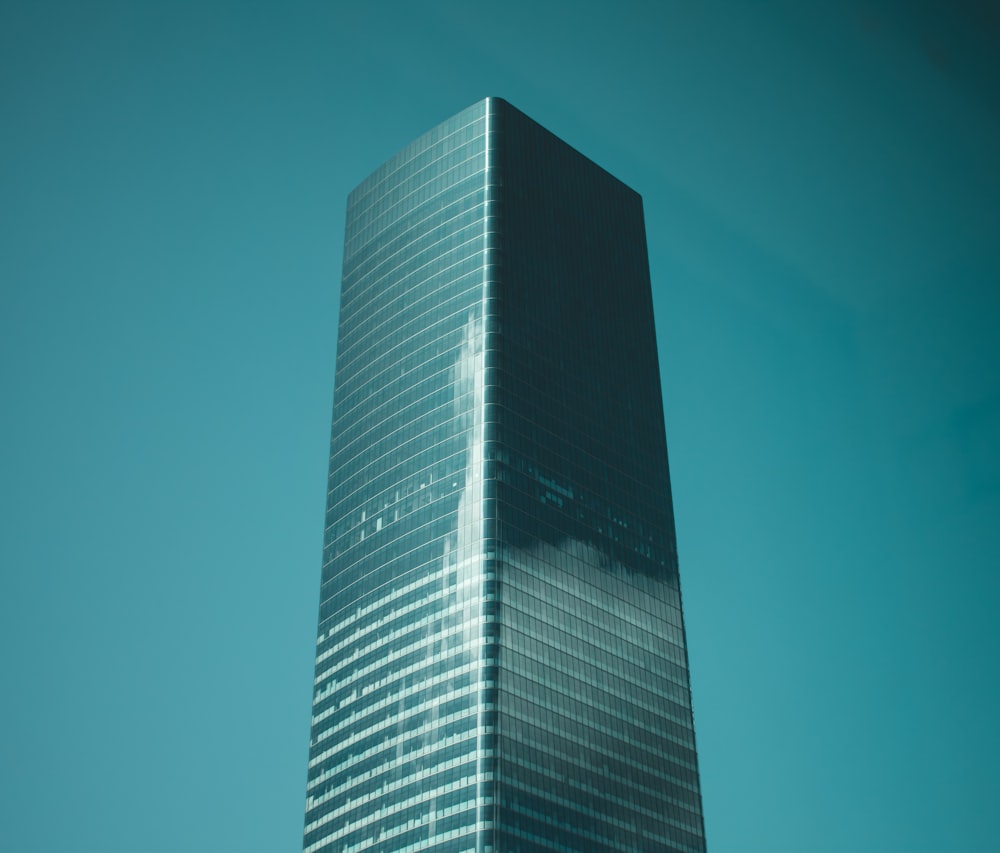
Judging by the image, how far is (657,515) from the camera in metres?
188

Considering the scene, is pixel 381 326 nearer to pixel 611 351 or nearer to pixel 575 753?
pixel 611 351

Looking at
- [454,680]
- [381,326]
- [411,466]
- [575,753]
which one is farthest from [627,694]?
[381,326]

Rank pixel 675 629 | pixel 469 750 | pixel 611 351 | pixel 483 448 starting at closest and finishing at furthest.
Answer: pixel 469 750 < pixel 483 448 < pixel 675 629 < pixel 611 351

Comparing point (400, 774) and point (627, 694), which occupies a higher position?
point (627, 694)

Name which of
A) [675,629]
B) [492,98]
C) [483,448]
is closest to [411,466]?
[483,448]

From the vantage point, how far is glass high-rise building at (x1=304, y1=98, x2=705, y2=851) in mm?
153125

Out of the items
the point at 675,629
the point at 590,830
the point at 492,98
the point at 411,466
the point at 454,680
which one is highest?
the point at 492,98

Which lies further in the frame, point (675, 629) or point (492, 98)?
point (492, 98)

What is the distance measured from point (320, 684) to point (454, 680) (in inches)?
1137

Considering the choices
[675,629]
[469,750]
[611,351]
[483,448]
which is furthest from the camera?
[611,351]

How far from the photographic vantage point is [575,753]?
158m

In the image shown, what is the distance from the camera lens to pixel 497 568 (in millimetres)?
159375

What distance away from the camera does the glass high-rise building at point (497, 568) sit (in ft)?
502

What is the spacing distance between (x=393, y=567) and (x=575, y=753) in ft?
107
